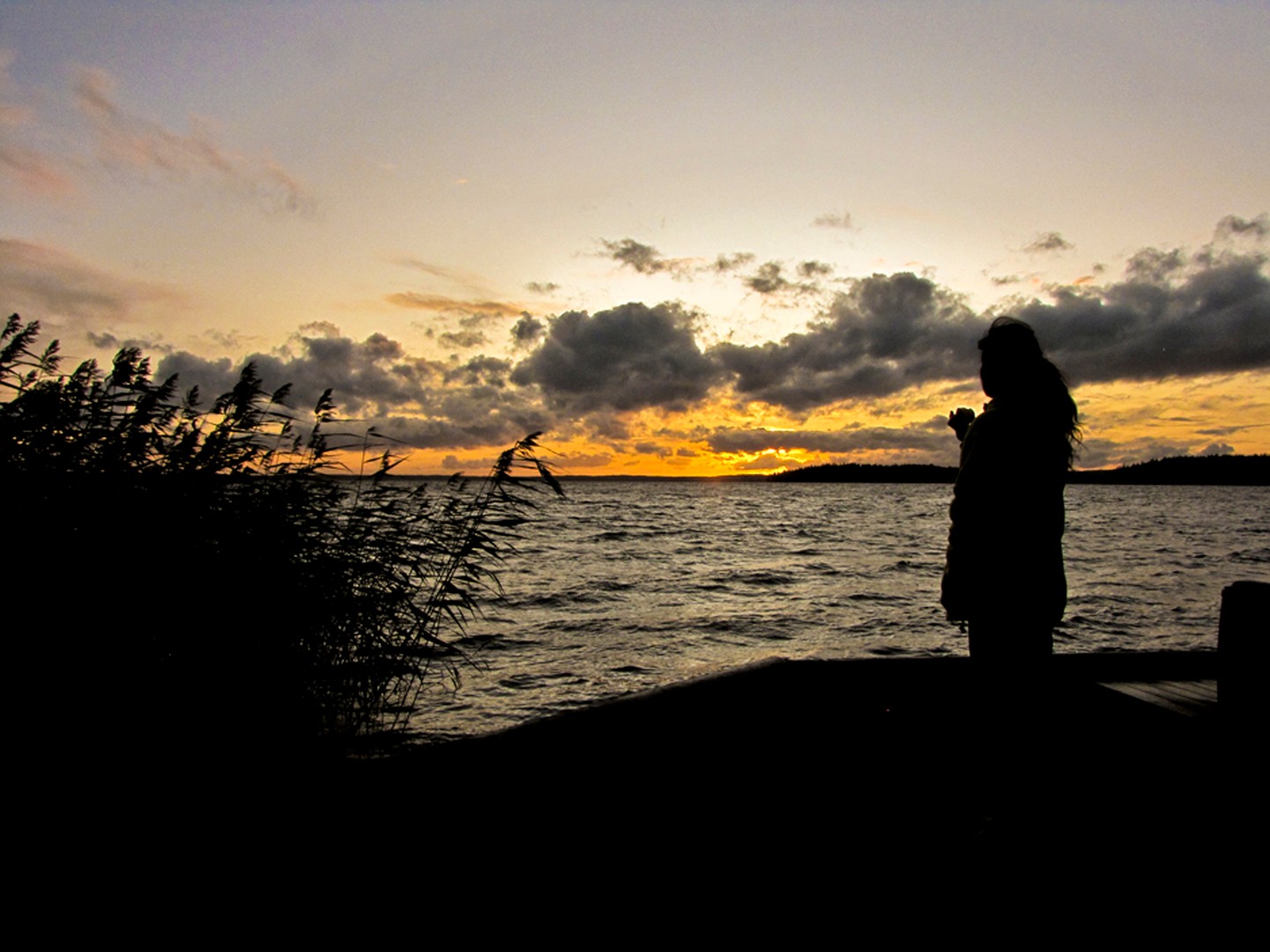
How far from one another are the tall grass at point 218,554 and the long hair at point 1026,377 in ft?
12.5

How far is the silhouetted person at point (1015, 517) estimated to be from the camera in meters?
3.90

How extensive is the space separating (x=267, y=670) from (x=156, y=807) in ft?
3.91

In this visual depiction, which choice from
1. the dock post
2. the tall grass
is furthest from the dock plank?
the tall grass

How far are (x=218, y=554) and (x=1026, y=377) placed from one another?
5829mm

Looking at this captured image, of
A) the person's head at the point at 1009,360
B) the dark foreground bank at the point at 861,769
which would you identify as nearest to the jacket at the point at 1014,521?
the person's head at the point at 1009,360

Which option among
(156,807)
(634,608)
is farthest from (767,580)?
(156,807)

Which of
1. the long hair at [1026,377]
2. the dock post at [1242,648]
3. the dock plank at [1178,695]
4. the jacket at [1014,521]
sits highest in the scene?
the long hair at [1026,377]

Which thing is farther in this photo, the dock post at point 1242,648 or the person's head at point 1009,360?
the person's head at point 1009,360

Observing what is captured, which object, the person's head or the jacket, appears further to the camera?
the person's head

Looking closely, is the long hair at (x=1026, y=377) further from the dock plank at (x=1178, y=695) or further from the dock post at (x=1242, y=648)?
the dock plank at (x=1178, y=695)

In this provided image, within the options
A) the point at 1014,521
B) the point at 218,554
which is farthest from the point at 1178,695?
the point at 218,554

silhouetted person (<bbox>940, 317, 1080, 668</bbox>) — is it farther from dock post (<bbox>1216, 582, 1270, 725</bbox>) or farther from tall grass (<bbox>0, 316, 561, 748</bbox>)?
tall grass (<bbox>0, 316, 561, 748</bbox>)

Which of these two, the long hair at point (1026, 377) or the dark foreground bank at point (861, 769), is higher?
the long hair at point (1026, 377)

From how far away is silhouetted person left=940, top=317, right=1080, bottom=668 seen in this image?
3.90m
